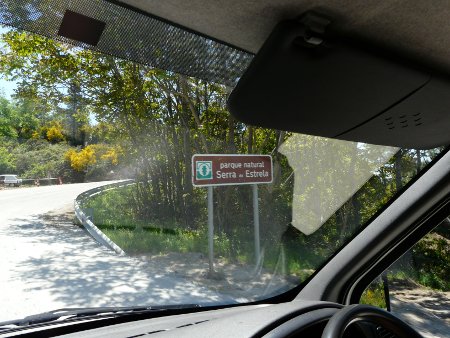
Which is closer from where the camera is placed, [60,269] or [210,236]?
[60,269]

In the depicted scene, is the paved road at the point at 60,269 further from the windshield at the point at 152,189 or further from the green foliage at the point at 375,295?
the green foliage at the point at 375,295

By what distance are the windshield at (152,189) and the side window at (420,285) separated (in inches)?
12.9

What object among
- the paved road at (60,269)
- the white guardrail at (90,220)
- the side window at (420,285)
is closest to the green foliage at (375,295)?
the side window at (420,285)

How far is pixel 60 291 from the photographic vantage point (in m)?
3.80

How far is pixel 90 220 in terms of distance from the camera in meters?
6.21

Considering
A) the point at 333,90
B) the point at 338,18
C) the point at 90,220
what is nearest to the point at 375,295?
the point at 333,90

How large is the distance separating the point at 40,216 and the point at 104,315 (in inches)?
196

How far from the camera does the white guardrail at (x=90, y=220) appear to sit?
5.58m

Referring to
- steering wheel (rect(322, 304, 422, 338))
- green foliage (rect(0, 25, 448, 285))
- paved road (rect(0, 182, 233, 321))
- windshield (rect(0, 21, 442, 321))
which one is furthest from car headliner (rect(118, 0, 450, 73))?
paved road (rect(0, 182, 233, 321))

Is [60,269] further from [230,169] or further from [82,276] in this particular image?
[230,169]

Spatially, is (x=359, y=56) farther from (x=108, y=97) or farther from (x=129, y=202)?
(x=129, y=202)

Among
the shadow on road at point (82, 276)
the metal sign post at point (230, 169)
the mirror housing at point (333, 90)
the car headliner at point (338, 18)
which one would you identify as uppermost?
the car headliner at point (338, 18)

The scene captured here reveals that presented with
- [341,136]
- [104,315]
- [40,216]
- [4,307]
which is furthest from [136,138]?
[341,136]

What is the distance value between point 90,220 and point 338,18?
5.55 metres
